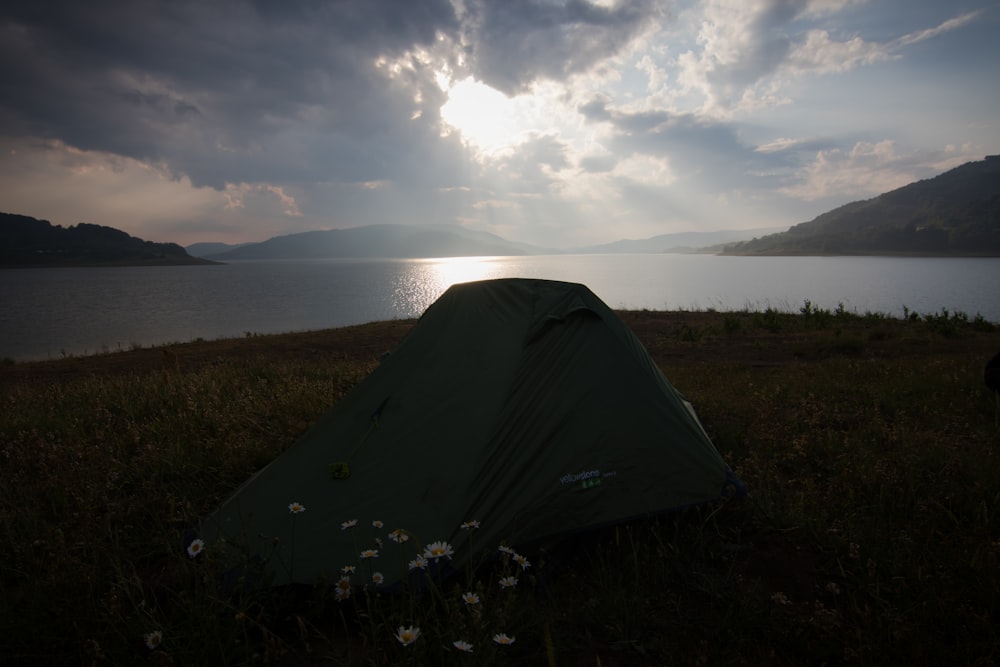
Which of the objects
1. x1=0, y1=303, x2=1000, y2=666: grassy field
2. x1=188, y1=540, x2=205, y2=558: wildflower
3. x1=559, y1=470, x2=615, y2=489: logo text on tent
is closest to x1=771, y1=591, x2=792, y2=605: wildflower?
x1=0, y1=303, x2=1000, y2=666: grassy field

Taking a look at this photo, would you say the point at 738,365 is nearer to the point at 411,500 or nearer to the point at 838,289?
the point at 411,500

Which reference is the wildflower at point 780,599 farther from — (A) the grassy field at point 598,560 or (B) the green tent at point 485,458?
(B) the green tent at point 485,458

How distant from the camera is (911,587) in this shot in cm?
297

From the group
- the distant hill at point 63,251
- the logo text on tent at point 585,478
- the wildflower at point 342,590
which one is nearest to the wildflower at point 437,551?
the wildflower at point 342,590

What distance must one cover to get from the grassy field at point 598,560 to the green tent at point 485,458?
0.28m

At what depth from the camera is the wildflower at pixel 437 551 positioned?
285 cm

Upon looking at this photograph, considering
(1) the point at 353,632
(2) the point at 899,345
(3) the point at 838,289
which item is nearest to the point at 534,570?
(1) the point at 353,632

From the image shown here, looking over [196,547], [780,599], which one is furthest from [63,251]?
[780,599]

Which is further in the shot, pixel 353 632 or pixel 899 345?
pixel 899 345

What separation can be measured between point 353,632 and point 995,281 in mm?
84040

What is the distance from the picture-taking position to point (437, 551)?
2.88 m

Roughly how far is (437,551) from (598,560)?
1.28 meters

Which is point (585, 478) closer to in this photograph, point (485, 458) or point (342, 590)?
point (485, 458)

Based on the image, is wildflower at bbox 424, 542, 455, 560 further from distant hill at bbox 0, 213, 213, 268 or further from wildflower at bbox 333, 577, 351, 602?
distant hill at bbox 0, 213, 213, 268
